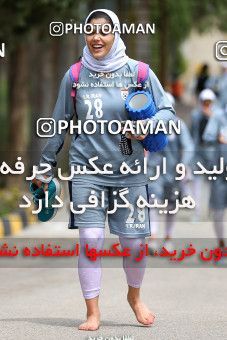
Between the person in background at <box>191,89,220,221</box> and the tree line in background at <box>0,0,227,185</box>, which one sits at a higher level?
the tree line in background at <box>0,0,227,185</box>

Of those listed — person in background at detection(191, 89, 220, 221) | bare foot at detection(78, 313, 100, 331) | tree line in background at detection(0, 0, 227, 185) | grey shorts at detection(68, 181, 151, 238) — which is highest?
tree line in background at detection(0, 0, 227, 185)

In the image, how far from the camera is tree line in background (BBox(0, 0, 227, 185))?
18.3 meters

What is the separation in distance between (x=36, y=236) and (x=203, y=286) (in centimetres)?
454

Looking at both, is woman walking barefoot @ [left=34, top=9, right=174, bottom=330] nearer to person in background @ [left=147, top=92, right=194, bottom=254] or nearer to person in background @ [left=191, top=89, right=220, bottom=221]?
person in background @ [left=147, top=92, right=194, bottom=254]

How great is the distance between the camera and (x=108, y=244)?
1338 cm

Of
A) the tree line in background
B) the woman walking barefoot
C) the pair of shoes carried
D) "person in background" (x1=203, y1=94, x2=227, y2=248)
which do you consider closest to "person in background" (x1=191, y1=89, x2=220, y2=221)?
the tree line in background

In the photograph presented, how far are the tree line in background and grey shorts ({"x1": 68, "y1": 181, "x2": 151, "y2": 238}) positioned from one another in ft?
32.2

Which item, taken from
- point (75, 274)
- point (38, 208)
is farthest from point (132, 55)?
point (38, 208)

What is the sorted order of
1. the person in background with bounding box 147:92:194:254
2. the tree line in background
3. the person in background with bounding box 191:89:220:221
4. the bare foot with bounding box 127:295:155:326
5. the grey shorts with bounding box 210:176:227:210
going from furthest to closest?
the tree line in background → the person in background with bounding box 191:89:220:221 → the person in background with bounding box 147:92:194:254 → the grey shorts with bounding box 210:176:227:210 → the bare foot with bounding box 127:295:155:326

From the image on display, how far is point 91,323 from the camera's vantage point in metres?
7.55

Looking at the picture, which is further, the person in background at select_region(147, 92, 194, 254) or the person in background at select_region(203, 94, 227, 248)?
the person in background at select_region(147, 92, 194, 254)

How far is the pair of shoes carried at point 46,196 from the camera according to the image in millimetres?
7816

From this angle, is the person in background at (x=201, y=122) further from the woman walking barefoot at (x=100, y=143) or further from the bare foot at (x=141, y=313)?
the woman walking barefoot at (x=100, y=143)

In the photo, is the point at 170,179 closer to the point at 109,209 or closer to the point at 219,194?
the point at 219,194
